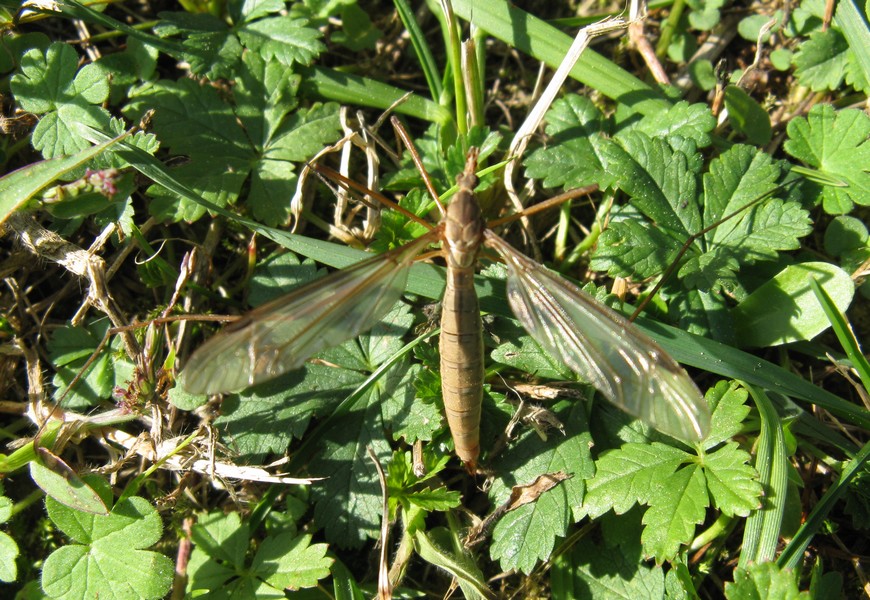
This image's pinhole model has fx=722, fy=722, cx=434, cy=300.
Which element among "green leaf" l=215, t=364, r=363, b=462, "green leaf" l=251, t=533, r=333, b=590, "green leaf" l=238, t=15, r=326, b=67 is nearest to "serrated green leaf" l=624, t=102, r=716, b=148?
"green leaf" l=238, t=15, r=326, b=67

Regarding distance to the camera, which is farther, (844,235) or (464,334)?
(844,235)

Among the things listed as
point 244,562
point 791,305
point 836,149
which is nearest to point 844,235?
point 836,149

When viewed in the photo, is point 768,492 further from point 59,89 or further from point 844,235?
point 59,89

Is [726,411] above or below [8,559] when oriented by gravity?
above

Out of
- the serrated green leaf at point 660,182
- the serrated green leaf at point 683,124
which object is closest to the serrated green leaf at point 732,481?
the serrated green leaf at point 660,182

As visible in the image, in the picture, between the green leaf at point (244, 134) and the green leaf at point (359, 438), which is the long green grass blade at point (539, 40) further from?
the green leaf at point (359, 438)

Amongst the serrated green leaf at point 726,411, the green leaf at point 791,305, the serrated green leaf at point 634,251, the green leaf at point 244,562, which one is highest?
the serrated green leaf at point 634,251
